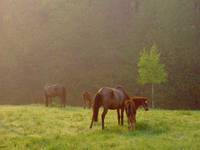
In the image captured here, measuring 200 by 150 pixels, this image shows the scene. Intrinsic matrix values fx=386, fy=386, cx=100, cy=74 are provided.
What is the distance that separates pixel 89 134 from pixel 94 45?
205 ft

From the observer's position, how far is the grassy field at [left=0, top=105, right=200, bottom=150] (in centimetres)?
1647

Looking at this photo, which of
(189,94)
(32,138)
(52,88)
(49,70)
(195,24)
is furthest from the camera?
(195,24)

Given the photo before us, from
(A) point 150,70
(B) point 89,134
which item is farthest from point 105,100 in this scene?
(A) point 150,70

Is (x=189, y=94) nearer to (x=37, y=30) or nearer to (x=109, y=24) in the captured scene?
(x=109, y=24)

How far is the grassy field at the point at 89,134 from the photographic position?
16.5m

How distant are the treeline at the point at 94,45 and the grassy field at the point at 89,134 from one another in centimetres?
4188

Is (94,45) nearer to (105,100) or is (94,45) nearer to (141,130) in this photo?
(105,100)

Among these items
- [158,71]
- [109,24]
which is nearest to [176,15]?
[109,24]

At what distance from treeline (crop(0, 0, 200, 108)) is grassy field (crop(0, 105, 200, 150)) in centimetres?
4188

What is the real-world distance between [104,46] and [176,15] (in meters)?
17.5

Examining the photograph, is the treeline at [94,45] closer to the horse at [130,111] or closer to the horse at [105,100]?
the horse at [105,100]

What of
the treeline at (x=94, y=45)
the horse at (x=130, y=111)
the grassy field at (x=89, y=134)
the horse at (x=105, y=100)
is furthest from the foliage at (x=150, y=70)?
A: the horse at (x=130, y=111)

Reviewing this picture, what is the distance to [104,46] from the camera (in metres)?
80.4

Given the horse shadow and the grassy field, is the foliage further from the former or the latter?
the horse shadow
